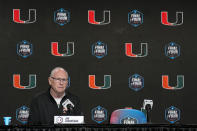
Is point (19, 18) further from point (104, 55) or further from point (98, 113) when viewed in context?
point (98, 113)

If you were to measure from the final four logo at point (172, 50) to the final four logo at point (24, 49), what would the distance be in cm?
206

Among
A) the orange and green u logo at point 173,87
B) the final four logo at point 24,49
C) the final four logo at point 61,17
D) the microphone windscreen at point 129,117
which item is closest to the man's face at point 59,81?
the microphone windscreen at point 129,117

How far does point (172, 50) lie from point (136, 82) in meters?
0.74

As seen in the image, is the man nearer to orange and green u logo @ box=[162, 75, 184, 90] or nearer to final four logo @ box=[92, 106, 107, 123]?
final four logo @ box=[92, 106, 107, 123]

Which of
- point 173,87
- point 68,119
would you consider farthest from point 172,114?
point 68,119

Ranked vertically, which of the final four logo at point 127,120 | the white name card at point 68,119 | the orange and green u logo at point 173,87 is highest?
the orange and green u logo at point 173,87

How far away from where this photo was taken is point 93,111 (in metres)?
4.82

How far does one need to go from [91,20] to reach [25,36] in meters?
1.02

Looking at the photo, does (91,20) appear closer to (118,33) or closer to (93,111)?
(118,33)

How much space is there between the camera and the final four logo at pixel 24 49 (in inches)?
187

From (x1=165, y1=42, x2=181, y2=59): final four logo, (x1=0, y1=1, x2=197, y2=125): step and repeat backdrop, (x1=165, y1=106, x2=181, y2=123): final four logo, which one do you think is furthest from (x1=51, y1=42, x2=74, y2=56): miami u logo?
(x1=165, y1=106, x2=181, y2=123): final four logo

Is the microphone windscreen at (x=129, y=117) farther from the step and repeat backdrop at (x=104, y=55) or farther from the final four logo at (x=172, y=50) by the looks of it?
the final four logo at (x=172, y=50)

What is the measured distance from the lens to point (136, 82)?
16.0 ft

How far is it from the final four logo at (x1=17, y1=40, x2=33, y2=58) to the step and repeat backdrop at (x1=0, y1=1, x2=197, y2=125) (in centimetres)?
1
